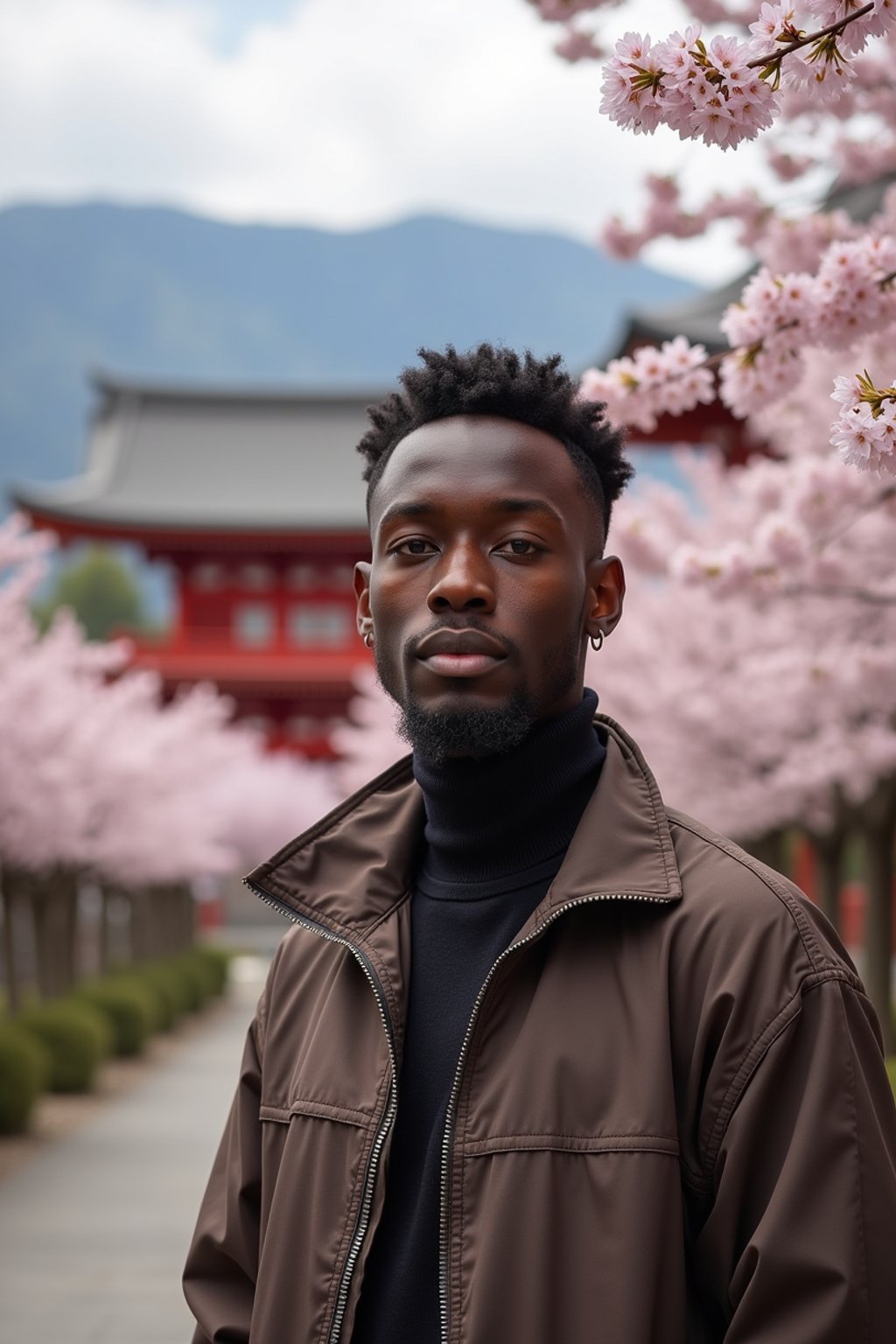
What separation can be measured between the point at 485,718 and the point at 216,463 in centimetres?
3756

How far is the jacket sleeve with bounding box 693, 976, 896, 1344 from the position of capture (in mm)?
1590

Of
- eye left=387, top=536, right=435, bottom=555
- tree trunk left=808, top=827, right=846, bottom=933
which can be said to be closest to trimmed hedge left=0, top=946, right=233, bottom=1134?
tree trunk left=808, top=827, right=846, bottom=933

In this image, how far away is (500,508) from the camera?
1948 millimetres

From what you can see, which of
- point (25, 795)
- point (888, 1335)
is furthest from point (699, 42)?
point (25, 795)

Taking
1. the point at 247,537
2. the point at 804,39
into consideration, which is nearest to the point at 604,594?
the point at 804,39

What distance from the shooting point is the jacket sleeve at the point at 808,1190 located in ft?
5.22

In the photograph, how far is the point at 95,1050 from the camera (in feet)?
42.9

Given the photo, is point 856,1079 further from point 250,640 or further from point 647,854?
point 250,640

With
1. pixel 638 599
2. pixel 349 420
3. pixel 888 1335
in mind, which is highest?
pixel 349 420

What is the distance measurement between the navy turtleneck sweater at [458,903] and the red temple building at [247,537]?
100ft

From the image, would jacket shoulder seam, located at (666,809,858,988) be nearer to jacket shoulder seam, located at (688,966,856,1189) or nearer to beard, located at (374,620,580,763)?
jacket shoulder seam, located at (688,966,856,1189)

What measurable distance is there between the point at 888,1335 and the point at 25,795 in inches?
428

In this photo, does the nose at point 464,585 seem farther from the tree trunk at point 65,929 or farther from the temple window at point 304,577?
the temple window at point 304,577

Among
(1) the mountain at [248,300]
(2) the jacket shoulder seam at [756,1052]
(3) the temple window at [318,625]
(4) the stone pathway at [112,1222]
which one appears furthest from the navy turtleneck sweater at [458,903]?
(1) the mountain at [248,300]
